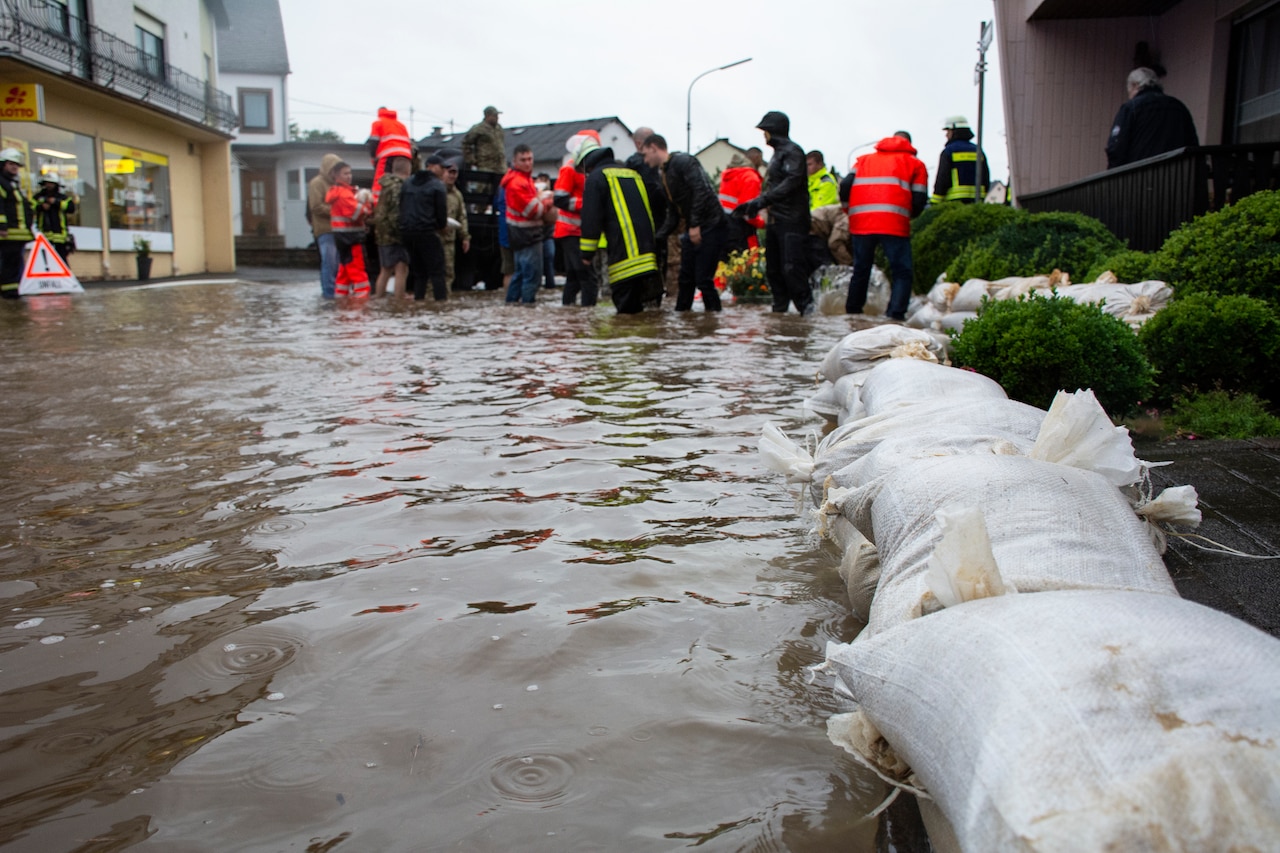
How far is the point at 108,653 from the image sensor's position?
2082mm

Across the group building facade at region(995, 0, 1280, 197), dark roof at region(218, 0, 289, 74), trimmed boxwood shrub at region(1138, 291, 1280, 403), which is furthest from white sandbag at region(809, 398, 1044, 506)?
dark roof at region(218, 0, 289, 74)

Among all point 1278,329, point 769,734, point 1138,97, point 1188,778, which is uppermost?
point 1138,97

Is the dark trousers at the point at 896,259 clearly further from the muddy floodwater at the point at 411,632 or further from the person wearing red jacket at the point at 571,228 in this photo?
the muddy floodwater at the point at 411,632

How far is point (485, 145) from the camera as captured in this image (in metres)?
16.1

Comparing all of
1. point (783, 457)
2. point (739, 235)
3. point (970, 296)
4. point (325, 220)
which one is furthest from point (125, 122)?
point (783, 457)

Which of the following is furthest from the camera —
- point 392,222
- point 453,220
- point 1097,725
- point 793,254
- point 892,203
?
point 453,220

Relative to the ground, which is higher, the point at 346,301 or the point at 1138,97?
the point at 1138,97

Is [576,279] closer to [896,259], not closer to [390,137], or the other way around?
[390,137]

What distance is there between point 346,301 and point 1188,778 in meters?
13.5

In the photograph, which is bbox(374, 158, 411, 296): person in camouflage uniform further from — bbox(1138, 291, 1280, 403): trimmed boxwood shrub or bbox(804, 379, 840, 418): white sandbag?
bbox(1138, 291, 1280, 403): trimmed boxwood shrub

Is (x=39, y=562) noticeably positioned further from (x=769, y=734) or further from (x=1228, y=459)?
(x=1228, y=459)

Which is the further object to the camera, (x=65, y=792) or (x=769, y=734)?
(x=769, y=734)

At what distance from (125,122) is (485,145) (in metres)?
13.1

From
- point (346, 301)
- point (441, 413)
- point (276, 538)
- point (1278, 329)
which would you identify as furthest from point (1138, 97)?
point (346, 301)
